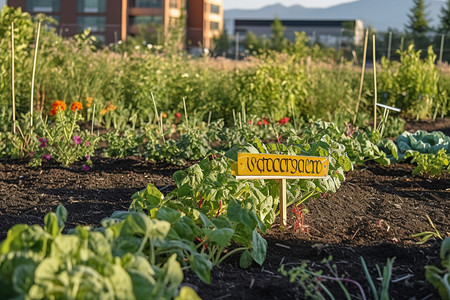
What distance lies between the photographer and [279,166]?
136 inches

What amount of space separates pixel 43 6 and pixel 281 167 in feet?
215

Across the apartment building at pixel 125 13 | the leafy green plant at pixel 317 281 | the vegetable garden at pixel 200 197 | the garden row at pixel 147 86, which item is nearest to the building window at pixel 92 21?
the apartment building at pixel 125 13

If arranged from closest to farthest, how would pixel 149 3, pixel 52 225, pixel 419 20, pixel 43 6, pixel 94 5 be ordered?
pixel 52 225 → pixel 419 20 → pixel 94 5 → pixel 149 3 → pixel 43 6

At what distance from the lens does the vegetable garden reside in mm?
2090

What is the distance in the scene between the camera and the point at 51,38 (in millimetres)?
9836

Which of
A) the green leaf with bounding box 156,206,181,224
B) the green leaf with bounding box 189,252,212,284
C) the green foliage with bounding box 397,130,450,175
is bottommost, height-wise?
the green foliage with bounding box 397,130,450,175

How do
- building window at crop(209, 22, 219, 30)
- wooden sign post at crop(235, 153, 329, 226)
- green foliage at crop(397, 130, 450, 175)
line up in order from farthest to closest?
building window at crop(209, 22, 219, 30), green foliage at crop(397, 130, 450, 175), wooden sign post at crop(235, 153, 329, 226)

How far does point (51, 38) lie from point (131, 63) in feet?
4.12

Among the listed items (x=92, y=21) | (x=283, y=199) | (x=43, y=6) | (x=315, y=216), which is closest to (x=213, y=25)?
(x=92, y=21)

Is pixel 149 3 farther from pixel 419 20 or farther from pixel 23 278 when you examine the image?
pixel 23 278

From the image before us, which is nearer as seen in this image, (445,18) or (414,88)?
(414,88)

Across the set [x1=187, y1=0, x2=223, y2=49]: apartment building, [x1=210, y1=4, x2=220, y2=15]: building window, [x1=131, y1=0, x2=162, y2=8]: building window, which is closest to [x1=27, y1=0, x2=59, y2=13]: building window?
[x1=131, y1=0, x2=162, y2=8]: building window

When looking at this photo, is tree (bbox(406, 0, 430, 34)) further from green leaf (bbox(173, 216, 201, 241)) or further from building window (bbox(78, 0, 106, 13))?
green leaf (bbox(173, 216, 201, 241))

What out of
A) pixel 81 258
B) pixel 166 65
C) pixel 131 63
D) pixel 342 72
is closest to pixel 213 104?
pixel 166 65
